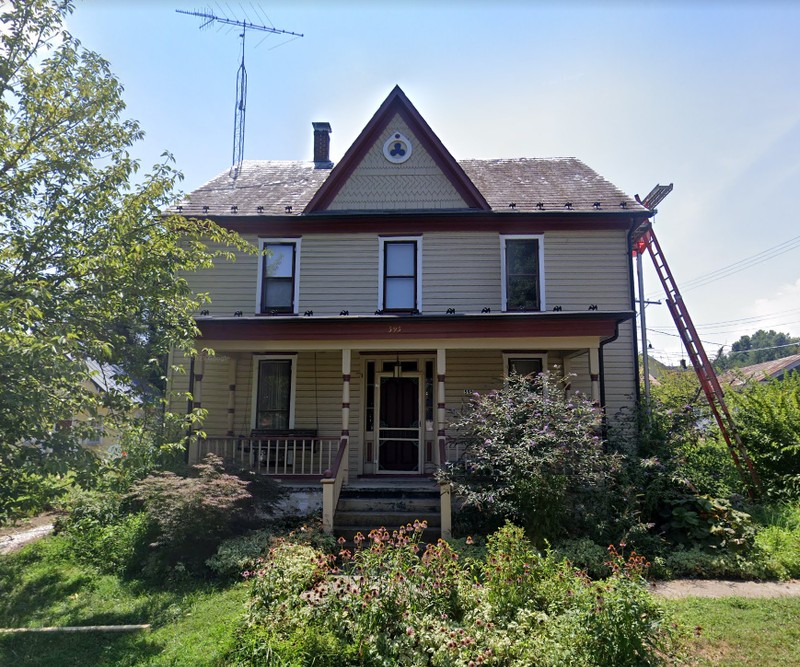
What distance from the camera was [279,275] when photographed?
13141 mm

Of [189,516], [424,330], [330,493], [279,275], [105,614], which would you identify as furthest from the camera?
[279,275]

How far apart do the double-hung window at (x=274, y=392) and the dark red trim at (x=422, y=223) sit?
3303 millimetres

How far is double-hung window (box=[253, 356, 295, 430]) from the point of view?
12.4m

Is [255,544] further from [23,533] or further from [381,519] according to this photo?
[23,533]

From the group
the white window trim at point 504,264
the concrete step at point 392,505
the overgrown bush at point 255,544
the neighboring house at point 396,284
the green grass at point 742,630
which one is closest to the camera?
the green grass at point 742,630

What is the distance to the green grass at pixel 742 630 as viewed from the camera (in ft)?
15.9

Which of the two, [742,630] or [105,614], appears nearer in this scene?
[742,630]

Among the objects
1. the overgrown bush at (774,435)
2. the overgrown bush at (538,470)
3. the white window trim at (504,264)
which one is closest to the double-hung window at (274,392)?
the overgrown bush at (538,470)

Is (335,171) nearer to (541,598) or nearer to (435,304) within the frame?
(435,304)

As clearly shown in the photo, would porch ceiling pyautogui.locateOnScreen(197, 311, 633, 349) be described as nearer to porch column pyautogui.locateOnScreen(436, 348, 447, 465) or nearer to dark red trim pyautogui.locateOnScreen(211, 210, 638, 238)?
porch column pyautogui.locateOnScreen(436, 348, 447, 465)

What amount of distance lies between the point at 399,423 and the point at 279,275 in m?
4.81

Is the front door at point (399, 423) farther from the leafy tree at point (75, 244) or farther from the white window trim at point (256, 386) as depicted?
the leafy tree at point (75, 244)

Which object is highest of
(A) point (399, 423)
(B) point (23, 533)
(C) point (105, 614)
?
(A) point (399, 423)

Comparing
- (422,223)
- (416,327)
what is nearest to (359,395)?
(416,327)
